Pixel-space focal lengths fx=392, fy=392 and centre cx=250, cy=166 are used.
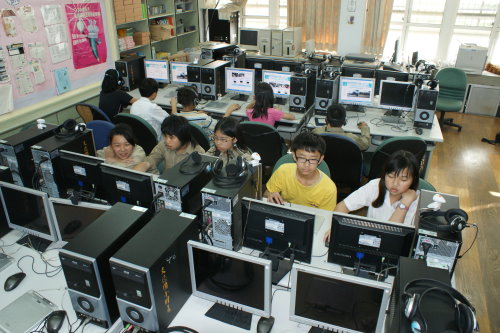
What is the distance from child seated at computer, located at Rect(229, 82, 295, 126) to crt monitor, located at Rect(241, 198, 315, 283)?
7.32 ft

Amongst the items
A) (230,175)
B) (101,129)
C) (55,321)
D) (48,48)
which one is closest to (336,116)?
(230,175)

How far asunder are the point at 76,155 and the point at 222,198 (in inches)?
43.8

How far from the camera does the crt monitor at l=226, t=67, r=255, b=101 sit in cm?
484

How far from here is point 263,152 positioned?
12.2 ft

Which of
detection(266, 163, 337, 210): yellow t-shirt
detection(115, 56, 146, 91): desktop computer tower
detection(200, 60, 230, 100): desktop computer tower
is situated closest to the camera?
detection(266, 163, 337, 210): yellow t-shirt

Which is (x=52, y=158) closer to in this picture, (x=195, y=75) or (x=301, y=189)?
(x=301, y=189)

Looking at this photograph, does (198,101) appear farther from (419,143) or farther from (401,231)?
(401,231)

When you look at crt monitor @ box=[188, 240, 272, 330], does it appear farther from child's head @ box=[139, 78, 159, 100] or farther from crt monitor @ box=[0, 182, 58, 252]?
child's head @ box=[139, 78, 159, 100]

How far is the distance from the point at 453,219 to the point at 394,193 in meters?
0.59

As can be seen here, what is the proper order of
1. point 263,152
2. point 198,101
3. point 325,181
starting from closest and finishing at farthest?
point 325,181 < point 263,152 < point 198,101

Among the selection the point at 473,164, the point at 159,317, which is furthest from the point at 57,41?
the point at 473,164

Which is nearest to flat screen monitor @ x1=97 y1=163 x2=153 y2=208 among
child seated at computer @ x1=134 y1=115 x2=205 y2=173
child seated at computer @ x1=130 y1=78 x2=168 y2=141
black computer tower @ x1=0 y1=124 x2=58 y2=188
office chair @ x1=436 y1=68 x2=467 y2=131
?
child seated at computer @ x1=134 y1=115 x2=205 y2=173

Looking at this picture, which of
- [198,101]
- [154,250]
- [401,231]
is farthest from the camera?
[198,101]

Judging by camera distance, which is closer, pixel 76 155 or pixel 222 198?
pixel 222 198
